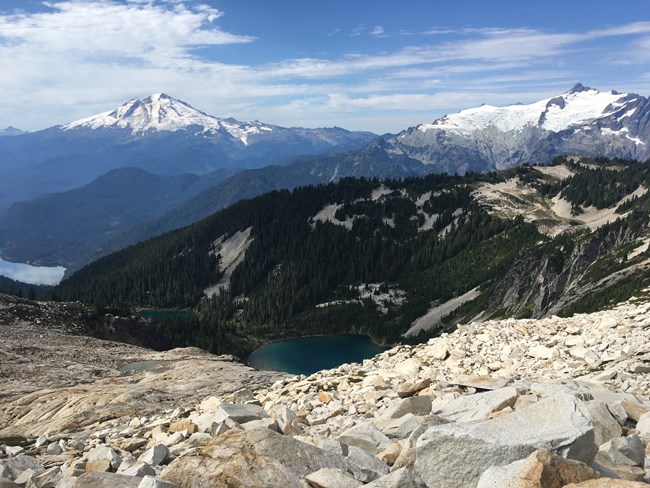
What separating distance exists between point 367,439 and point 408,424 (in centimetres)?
148

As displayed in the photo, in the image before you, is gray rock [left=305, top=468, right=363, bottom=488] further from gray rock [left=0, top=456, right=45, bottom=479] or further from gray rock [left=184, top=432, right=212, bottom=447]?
gray rock [left=0, top=456, right=45, bottom=479]

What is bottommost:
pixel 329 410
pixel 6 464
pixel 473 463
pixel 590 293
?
pixel 590 293

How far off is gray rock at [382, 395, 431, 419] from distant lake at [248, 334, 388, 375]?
130569 millimetres

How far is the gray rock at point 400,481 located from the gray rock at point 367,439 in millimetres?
3874

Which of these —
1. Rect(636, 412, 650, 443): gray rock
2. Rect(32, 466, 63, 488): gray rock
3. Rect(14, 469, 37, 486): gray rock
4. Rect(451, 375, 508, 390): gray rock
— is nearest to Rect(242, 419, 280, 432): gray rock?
Rect(32, 466, 63, 488): gray rock

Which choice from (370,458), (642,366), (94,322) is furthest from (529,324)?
(94,322)

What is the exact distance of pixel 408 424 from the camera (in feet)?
50.2

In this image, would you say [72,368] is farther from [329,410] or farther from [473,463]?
[473,463]

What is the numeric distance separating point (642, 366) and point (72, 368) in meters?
61.1

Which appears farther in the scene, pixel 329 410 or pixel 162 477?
pixel 329 410

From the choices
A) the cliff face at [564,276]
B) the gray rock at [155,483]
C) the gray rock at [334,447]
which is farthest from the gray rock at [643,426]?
the cliff face at [564,276]

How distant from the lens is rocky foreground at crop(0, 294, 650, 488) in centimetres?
1052

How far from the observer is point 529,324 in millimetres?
32281

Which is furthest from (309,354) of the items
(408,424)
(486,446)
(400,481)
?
(400,481)
